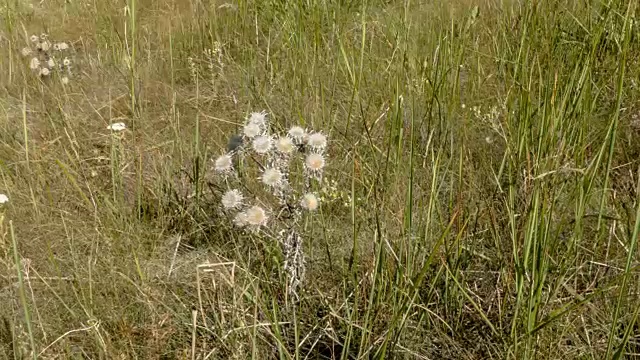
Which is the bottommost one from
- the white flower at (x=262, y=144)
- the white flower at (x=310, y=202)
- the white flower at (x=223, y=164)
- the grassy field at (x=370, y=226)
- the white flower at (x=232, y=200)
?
the grassy field at (x=370, y=226)

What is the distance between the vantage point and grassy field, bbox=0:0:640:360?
42.3 inches

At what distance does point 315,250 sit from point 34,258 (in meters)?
0.71

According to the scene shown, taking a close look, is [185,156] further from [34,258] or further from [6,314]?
[6,314]

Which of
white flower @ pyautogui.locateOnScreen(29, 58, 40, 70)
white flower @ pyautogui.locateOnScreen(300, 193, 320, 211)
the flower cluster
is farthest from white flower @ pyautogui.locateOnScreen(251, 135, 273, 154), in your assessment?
white flower @ pyautogui.locateOnScreen(29, 58, 40, 70)

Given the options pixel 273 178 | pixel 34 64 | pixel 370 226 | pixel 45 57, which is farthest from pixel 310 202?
pixel 45 57

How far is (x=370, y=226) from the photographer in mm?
1301

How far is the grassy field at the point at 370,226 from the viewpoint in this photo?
1075 mm

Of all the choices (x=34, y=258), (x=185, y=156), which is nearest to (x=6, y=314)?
(x=34, y=258)

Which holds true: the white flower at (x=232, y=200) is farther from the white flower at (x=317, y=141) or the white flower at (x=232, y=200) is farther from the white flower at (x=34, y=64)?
the white flower at (x=34, y=64)

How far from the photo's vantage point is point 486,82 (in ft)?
6.75

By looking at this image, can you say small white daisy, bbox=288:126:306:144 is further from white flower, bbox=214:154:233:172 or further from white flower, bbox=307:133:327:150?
white flower, bbox=214:154:233:172

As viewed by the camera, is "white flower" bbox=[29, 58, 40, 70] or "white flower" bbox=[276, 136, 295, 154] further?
"white flower" bbox=[29, 58, 40, 70]

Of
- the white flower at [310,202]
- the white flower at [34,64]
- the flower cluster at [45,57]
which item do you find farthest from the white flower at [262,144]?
the white flower at [34,64]

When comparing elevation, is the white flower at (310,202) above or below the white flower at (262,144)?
below
